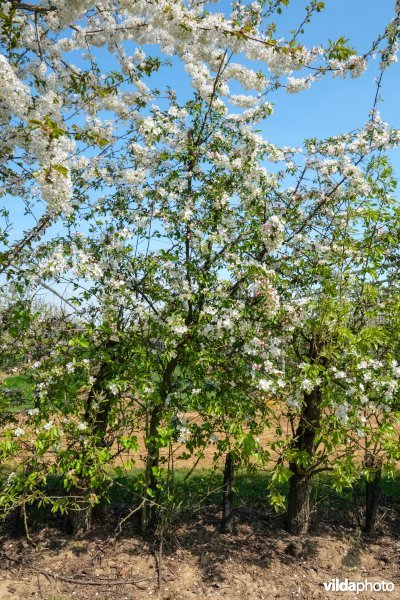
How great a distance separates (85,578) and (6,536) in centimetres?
116

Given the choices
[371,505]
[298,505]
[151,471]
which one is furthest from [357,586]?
[151,471]

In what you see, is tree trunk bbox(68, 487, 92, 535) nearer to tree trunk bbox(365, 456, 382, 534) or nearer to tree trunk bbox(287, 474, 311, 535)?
tree trunk bbox(287, 474, 311, 535)

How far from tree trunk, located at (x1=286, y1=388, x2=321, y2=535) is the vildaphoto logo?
2.29 ft

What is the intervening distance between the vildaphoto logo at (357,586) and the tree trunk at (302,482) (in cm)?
70

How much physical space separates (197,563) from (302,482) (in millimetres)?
1261

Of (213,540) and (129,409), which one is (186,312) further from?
(213,540)

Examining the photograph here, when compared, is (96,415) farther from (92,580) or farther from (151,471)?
(92,580)

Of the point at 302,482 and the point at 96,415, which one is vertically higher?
the point at 96,415

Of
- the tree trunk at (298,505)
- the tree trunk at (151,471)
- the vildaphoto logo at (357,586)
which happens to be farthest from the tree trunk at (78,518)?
the vildaphoto logo at (357,586)

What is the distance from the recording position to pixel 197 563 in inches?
173

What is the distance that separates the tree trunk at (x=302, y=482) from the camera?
460cm

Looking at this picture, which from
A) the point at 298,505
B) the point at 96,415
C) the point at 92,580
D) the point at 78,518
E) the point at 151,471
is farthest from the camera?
the point at 298,505

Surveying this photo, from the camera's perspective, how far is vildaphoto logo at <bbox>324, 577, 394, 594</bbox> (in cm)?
415

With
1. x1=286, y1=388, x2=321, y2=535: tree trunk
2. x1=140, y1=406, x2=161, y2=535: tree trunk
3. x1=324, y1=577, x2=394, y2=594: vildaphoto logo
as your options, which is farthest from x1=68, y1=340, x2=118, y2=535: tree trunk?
x1=324, y1=577, x2=394, y2=594: vildaphoto logo
